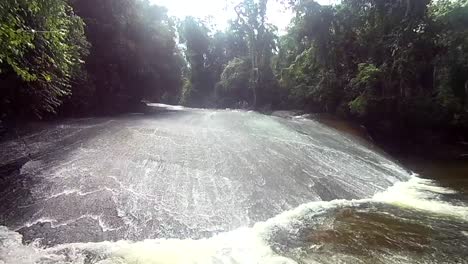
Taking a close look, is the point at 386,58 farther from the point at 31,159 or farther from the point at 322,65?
the point at 31,159

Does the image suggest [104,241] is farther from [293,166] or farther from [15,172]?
[293,166]

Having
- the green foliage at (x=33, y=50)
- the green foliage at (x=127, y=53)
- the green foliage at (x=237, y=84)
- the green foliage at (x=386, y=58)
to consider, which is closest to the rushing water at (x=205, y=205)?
Answer: the green foliage at (x=33, y=50)

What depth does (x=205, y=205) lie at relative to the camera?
659 cm

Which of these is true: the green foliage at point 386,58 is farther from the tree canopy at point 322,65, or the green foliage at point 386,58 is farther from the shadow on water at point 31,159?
the shadow on water at point 31,159

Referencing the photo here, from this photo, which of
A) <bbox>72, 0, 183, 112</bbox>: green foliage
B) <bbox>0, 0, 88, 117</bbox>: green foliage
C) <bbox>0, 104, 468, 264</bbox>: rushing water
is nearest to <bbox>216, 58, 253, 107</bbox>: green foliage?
<bbox>72, 0, 183, 112</bbox>: green foliage

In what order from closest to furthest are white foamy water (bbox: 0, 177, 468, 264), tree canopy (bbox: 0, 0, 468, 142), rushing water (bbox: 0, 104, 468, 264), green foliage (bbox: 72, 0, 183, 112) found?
white foamy water (bbox: 0, 177, 468, 264) < rushing water (bbox: 0, 104, 468, 264) < tree canopy (bbox: 0, 0, 468, 142) < green foliage (bbox: 72, 0, 183, 112)

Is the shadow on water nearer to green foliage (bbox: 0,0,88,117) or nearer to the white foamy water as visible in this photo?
the white foamy water

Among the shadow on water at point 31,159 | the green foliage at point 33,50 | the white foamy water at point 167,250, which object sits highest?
the green foliage at point 33,50

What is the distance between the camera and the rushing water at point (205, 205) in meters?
5.16

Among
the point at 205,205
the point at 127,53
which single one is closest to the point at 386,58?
the point at 127,53

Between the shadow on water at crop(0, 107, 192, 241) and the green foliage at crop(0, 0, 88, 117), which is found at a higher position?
the green foliage at crop(0, 0, 88, 117)

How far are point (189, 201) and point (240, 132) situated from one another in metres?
5.32

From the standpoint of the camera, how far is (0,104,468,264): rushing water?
16.9ft

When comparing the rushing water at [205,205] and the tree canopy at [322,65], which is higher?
the tree canopy at [322,65]
